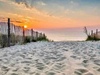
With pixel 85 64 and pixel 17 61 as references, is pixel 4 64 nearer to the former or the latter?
pixel 17 61

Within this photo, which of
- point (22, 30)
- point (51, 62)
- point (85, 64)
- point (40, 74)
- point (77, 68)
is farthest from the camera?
point (22, 30)

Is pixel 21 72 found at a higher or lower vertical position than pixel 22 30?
lower

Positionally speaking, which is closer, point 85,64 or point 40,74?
point 40,74

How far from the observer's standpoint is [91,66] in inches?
234

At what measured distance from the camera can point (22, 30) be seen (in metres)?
18.8

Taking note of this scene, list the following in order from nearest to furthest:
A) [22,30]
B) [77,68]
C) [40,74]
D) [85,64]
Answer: [40,74] < [77,68] < [85,64] < [22,30]

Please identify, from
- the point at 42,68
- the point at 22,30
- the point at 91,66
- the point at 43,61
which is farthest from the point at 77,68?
the point at 22,30

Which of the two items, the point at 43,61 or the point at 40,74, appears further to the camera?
the point at 43,61

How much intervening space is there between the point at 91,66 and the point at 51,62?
1.20m

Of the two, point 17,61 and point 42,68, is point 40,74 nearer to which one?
point 42,68

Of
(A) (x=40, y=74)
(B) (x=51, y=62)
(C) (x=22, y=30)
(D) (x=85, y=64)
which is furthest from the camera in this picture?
(C) (x=22, y=30)

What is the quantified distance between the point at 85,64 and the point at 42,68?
3.79 feet

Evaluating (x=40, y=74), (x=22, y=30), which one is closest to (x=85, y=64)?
(x=40, y=74)

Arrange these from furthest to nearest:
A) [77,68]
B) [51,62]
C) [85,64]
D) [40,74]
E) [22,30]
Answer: [22,30] → [51,62] → [85,64] → [77,68] → [40,74]
